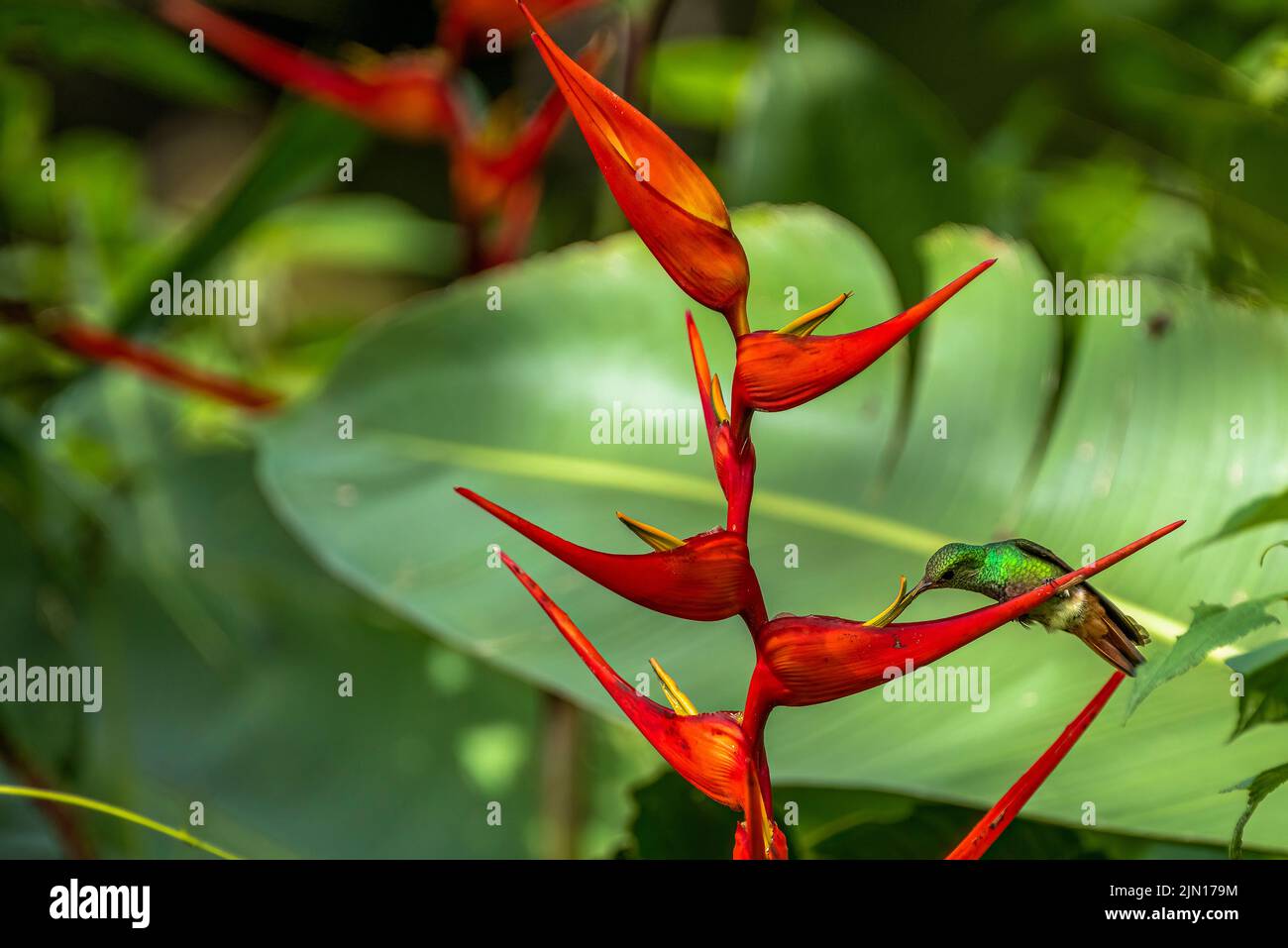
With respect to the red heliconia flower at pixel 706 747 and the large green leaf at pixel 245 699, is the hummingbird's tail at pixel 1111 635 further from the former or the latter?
the large green leaf at pixel 245 699

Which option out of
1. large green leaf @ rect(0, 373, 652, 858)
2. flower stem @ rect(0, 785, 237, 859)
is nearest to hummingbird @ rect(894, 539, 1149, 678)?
flower stem @ rect(0, 785, 237, 859)

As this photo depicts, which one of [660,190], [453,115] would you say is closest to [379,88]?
[453,115]

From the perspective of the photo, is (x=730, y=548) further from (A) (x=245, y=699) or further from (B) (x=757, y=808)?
(A) (x=245, y=699)

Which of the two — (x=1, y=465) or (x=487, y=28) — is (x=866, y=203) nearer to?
(x=487, y=28)

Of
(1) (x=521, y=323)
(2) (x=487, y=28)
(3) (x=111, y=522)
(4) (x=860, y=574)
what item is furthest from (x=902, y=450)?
(3) (x=111, y=522)
